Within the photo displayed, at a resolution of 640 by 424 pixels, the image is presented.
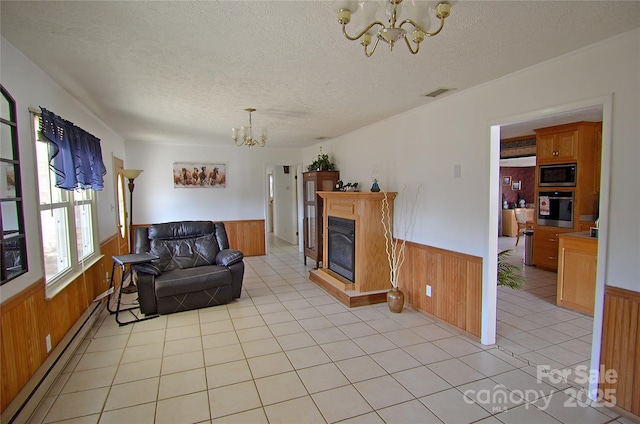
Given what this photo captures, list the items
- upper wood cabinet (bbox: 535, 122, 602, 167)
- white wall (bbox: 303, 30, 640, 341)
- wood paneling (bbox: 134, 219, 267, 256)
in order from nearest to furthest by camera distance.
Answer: white wall (bbox: 303, 30, 640, 341) < upper wood cabinet (bbox: 535, 122, 602, 167) < wood paneling (bbox: 134, 219, 267, 256)

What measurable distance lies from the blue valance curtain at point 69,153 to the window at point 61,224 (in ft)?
0.24

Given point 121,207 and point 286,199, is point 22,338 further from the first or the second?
point 286,199

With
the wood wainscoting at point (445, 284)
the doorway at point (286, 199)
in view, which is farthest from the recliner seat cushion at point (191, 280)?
the doorway at point (286, 199)

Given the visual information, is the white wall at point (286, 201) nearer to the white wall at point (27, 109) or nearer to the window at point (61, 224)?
the window at point (61, 224)

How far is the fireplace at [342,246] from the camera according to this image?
4361 mm

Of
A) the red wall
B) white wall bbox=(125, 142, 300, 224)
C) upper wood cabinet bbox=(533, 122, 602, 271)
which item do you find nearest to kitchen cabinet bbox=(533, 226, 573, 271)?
upper wood cabinet bbox=(533, 122, 602, 271)

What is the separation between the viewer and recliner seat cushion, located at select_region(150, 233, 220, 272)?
14.0 feet

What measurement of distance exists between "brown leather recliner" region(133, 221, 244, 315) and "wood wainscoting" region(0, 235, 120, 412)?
26.2 inches

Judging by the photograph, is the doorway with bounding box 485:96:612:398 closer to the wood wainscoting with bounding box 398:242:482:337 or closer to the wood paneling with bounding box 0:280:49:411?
the wood wainscoting with bounding box 398:242:482:337

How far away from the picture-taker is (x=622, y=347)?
213 cm

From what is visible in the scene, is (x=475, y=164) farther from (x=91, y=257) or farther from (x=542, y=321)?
(x=91, y=257)

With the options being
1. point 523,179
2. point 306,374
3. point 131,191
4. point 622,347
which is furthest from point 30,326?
point 523,179

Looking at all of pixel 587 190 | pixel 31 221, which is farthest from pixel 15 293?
pixel 587 190

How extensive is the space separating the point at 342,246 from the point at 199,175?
369 centimetres
